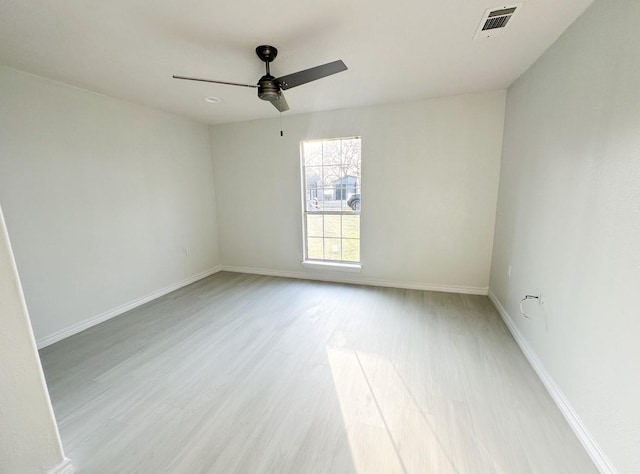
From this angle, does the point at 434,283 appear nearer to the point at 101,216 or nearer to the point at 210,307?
the point at 210,307

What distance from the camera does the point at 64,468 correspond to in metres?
1.30

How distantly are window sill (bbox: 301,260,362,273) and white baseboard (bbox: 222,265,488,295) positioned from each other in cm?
10

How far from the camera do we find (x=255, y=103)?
3.19 metres

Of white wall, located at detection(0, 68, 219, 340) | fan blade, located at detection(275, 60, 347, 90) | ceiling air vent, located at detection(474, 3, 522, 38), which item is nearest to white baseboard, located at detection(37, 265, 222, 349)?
white wall, located at detection(0, 68, 219, 340)

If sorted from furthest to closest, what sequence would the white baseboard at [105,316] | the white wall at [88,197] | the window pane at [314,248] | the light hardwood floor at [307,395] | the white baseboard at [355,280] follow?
the window pane at [314,248] < the white baseboard at [355,280] < the white baseboard at [105,316] < the white wall at [88,197] < the light hardwood floor at [307,395]

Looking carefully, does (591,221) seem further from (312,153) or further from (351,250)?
(312,153)

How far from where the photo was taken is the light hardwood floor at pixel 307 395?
1.39m

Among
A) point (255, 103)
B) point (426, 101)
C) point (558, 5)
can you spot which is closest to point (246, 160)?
point (255, 103)

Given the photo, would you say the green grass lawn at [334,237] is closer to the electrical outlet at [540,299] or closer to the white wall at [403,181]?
the white wall at [403,181]

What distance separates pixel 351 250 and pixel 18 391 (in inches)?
132

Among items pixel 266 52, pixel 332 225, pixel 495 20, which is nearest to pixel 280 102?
pixel 266 52

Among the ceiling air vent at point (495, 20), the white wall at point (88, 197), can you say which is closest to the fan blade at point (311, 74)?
the ceiling air vent at point (495, 20)

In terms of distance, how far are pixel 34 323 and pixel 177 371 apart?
4.99 ft

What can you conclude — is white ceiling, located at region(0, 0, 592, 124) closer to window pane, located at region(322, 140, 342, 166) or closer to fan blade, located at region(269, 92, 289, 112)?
fan blade, located at region(269, 92, 289, 112)
